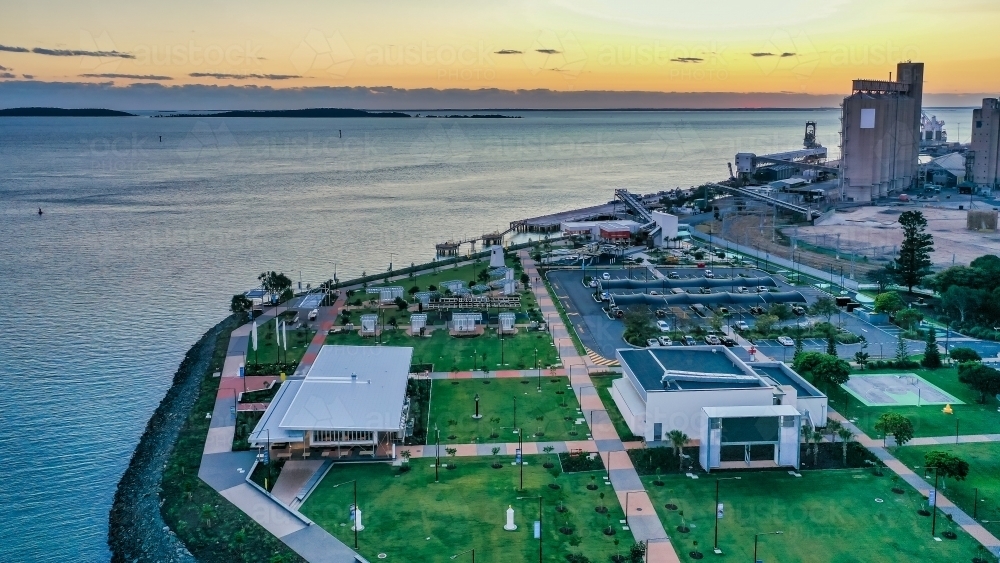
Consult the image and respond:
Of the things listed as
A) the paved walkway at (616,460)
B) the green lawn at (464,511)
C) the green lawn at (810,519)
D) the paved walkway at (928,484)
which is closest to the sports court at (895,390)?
the paved walkway at (928,484)

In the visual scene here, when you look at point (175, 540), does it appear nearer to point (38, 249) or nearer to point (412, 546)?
point (412, 546)

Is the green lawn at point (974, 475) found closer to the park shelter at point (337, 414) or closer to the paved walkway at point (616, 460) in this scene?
the paved walkway at point (616, 460)

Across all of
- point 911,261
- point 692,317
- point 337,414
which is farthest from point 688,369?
point 911,261

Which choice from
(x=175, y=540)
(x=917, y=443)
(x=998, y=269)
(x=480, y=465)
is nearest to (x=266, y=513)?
(x=175, y=540)

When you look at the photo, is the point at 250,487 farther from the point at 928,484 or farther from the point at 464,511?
the point at 928,484

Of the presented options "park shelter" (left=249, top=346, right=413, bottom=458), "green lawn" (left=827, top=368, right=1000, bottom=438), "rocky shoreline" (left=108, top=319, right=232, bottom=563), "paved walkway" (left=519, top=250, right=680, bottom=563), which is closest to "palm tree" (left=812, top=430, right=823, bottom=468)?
"green lawn" (left=827, top=368, right=1000, bottom=438)

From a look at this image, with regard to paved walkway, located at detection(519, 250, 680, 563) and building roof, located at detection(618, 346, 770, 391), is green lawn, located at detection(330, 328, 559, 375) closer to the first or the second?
paved walkway, located at detection(519, 250, 680, 563)
